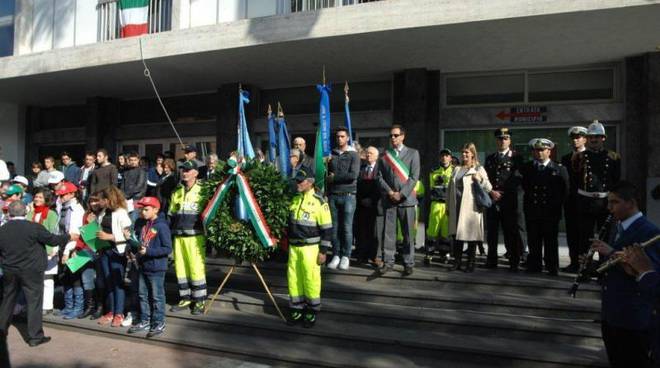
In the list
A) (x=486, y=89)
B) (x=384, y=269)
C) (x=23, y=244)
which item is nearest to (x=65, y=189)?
(x=23, y=244)

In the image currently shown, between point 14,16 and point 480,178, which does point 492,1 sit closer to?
point 480,178

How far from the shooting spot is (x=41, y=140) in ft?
50.0

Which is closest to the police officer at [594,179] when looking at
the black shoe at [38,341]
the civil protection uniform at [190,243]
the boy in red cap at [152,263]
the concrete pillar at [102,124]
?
the civil protection uniform at [190,243]

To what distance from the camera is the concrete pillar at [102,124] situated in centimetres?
1399

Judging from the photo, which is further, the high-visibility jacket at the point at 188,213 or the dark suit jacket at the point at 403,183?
the dark suit jacket at the point at 403,183

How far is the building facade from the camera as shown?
27.1ft

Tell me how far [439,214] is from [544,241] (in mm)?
1722

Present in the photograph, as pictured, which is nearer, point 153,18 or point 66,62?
point 66,62

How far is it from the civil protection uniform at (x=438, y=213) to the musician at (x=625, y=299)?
4176mm

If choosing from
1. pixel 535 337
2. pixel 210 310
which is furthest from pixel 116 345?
pixel 535 337

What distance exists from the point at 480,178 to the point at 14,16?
13014mm

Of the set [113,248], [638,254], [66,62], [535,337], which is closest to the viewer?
[638,254]

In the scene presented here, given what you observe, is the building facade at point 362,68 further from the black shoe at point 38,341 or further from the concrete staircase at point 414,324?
the black shoe at point 38,341

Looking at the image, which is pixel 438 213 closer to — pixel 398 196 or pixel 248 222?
pixel 398 196
